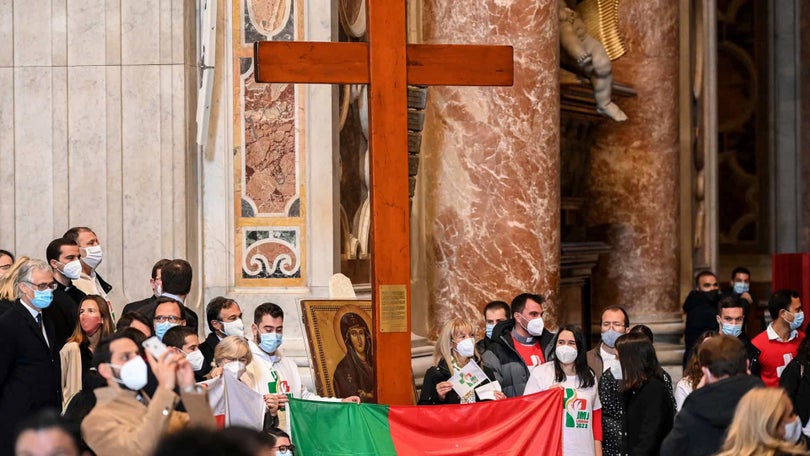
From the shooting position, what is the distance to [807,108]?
20.6 meters

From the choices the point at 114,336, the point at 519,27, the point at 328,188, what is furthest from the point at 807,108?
the point at 114,336

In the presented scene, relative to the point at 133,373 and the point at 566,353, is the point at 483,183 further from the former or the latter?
the point at 133,373

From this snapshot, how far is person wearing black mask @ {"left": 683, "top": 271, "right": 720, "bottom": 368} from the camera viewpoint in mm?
12570

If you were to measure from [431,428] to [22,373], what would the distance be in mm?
2014

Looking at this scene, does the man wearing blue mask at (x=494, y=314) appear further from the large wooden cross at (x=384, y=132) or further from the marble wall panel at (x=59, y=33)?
the marble wall panel at (x=59, y=33)


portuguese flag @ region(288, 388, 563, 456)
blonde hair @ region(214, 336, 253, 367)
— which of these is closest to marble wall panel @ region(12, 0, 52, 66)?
blonde hair @ region(214, 336, 253, 367)

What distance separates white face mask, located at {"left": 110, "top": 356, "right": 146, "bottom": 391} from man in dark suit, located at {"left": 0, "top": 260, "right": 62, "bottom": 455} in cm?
193

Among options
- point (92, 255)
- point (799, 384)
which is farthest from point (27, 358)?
point (799, 384)

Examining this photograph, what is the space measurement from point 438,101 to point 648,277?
4.21 metres

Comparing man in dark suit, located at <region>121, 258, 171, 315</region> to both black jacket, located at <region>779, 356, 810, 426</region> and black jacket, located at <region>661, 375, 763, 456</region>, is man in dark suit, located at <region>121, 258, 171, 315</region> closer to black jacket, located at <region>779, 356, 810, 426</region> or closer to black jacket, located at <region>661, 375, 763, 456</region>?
black jacket, located at <region>661, 375, 763, 456</region>

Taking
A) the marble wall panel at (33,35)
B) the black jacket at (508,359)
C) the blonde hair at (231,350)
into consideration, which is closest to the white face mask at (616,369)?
the black jacket at (508,359)

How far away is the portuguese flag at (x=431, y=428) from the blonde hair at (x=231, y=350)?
0.38 meters

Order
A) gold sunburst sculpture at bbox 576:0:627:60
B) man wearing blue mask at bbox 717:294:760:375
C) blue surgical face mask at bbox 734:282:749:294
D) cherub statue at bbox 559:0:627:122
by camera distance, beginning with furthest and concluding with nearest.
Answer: blue surgical face mask at bbox 734:282:749:294, gold sunburst sculpture at bbox 576:0:627:60, cherub statue at bbox 559:0:627:122, man wearing blue mask at bbox 717:294:760:375

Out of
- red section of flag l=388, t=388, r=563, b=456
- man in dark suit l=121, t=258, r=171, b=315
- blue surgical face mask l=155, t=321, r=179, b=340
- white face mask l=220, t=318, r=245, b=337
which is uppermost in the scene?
man in dark suit l=121, t=258, r=171, b=315
